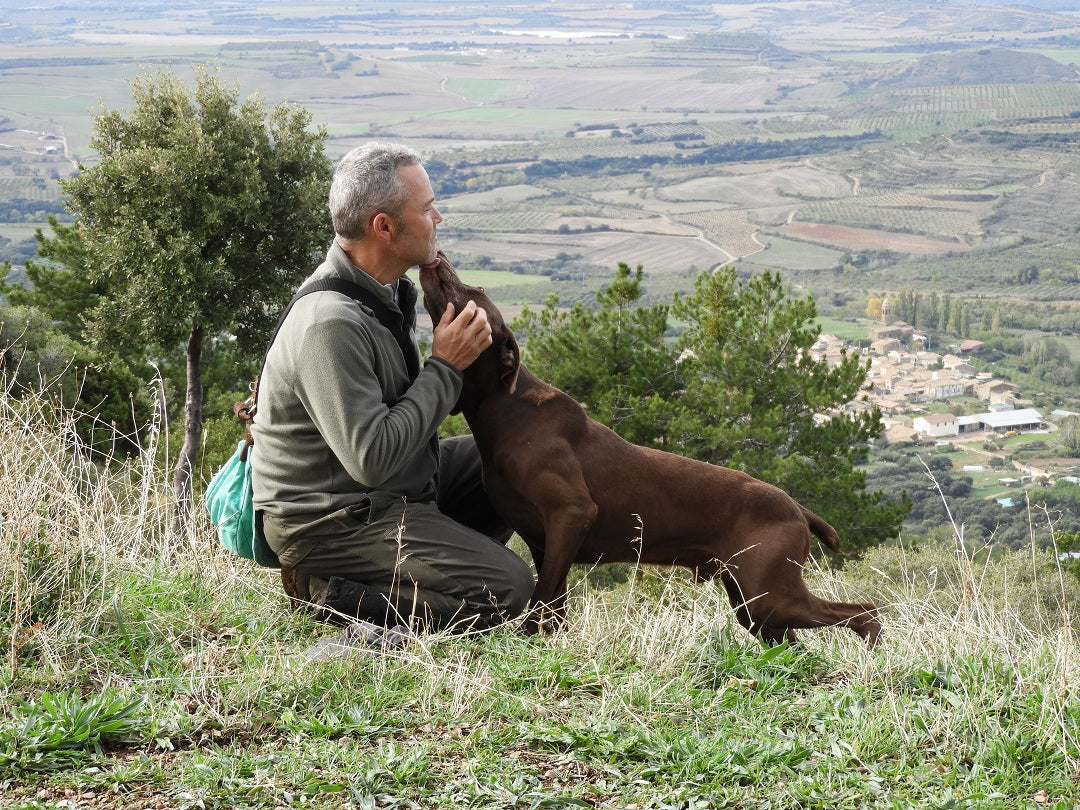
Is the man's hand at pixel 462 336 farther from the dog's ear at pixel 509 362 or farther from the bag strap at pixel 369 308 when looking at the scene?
the bag strap at pixel 369 308

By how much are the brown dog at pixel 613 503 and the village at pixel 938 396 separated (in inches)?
1352

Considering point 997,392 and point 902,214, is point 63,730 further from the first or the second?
point 902,214

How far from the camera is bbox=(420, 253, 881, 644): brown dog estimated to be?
3682 mm

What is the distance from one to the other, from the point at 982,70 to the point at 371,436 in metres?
170

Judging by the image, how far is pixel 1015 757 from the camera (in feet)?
9.36

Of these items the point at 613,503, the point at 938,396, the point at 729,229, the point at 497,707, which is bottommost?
the point at 938,396

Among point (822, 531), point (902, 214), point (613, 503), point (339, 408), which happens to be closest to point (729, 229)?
point (902, 214)

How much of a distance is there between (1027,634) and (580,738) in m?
1.72

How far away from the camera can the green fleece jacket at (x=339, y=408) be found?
351 cm

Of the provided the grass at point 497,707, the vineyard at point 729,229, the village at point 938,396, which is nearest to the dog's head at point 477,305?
the grass at point 497,707

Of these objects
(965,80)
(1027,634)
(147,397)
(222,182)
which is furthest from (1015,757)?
(965,80)

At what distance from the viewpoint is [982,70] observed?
504ft

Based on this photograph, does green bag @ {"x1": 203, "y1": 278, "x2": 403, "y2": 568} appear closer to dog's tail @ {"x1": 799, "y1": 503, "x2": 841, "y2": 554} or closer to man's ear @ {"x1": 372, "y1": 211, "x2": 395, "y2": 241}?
man's ear @ {"x1": 372, "y1": 211, "x2": 395, "y2": 241}

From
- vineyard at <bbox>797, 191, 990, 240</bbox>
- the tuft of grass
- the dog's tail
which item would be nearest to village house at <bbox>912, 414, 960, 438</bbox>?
the dog's tail
